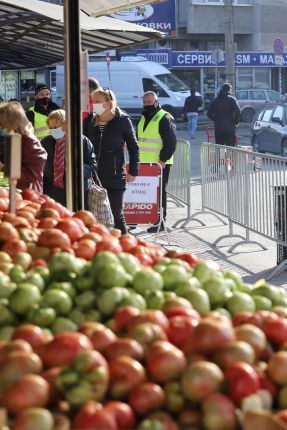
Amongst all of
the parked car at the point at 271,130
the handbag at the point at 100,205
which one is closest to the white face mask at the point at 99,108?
the handbag at the point at 100,205

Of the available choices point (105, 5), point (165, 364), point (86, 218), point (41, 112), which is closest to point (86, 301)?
point (165, 364)

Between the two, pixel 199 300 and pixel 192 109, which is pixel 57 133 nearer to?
pixel 199 300

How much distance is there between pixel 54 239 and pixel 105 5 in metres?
6.48

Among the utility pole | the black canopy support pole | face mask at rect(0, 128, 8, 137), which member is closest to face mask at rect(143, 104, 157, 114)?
face mask at rect(0, 128, 8, 137)

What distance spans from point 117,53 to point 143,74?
13.7 feet

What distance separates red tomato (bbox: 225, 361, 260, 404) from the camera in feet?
9.34

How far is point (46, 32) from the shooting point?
13.8 meters

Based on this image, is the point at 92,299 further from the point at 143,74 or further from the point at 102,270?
the point at 143,74

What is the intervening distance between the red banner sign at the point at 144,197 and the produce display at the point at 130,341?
7.07 m

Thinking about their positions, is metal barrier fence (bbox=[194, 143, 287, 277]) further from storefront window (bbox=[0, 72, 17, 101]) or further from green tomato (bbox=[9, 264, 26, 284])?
storefront window (bbox=[0, 72, 17, 101])

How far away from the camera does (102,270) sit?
3654mm

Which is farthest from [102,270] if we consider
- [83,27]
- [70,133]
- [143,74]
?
[143,74]

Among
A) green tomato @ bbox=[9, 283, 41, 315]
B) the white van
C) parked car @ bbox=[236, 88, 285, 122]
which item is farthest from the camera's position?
parked car @ bbox=[236, 88, 285, 122]

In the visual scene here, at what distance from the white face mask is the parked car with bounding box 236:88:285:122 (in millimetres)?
31438
